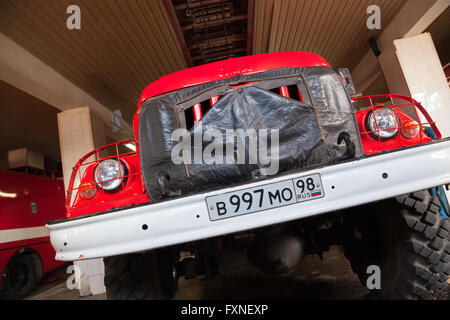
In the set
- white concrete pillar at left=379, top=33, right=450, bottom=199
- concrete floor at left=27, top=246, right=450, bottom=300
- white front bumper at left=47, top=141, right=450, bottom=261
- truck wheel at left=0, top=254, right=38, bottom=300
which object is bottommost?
concrete floor at left=27, top=246, right=450, bottom=300

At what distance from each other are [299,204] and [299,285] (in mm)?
1836

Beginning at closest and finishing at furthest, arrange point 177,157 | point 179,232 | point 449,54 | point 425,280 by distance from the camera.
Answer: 1. point 179,232
2. point 425,280
3. point 177,157
4. point 449,54

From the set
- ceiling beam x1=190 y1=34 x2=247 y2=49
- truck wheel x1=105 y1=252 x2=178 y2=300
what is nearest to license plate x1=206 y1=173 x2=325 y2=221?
truck wheel x1=105 y1=252 x2=178 y2=300

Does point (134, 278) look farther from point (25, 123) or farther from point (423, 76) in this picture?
point (25, 123)

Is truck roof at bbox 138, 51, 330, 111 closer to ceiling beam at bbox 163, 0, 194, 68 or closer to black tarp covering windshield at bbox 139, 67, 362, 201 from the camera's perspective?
black tarp covering windshield at bbox 139, 67, 362, 201

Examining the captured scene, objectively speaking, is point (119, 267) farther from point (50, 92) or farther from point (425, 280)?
point (50, 92)

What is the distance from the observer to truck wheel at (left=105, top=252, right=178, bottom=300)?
1747 mm

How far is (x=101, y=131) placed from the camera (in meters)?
5.94

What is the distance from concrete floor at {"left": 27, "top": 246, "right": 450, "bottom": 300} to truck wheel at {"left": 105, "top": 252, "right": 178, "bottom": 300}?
0.62 m

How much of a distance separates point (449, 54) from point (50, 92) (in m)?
11.7

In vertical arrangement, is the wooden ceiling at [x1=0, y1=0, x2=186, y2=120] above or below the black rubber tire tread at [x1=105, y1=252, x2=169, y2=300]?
above

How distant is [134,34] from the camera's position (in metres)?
4.74
